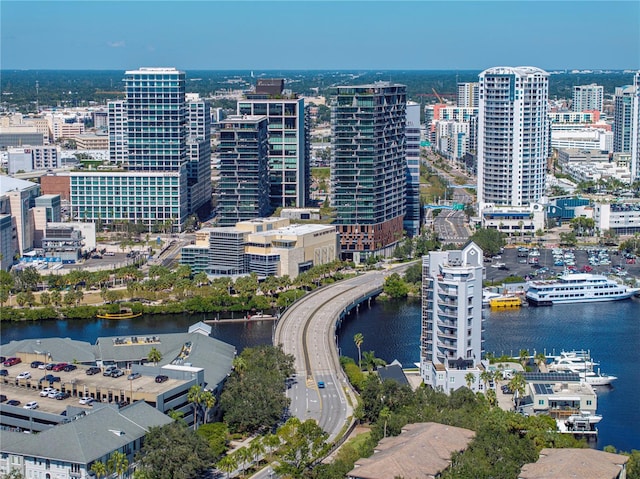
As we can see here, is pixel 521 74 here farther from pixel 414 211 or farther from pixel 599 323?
pixel 599 323

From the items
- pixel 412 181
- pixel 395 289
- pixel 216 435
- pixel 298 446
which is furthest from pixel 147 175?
pixel 298 446

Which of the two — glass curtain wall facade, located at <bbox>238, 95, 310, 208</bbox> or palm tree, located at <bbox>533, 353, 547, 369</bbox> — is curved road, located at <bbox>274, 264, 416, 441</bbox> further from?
glass curtain wall facade, located at <bbox>238, 95, 310, 208</bbox>

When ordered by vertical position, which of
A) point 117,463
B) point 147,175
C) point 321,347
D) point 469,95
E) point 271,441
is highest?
point 469,95

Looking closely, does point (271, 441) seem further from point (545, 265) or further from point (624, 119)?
point (624, 119)

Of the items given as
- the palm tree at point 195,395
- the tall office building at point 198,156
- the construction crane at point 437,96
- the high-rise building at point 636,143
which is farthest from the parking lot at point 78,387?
the construction crane at point 437,96

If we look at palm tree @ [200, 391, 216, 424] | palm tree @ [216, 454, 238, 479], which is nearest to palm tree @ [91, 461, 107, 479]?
palm tree @ [216, 454, 238, 479]
